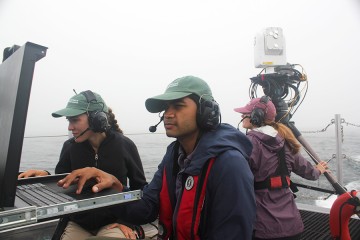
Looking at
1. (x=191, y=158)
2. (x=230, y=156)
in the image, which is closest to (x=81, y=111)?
(x=191, y=158)

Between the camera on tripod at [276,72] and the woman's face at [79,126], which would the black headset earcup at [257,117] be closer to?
the camera on tripod at [276,72]

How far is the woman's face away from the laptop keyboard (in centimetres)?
89

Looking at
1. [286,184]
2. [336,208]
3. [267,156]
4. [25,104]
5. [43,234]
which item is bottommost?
[43,234]

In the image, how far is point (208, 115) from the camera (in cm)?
129

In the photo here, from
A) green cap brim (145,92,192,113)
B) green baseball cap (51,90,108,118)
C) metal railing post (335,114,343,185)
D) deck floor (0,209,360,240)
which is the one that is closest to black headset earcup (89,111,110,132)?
green baseball cap (51,90,108,118)

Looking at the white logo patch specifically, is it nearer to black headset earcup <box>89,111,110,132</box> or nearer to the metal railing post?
black headset earcup <box>89,111,110,132</box>

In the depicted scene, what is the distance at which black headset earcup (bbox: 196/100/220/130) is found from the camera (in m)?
1.29

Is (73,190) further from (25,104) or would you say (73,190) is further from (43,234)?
(43,234)

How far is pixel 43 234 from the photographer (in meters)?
2.52

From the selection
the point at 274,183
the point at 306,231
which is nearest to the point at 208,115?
the point at 274,183

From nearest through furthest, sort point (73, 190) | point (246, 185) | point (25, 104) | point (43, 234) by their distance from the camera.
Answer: point (25, 104) → point (73, 190) → point (246, 185) → point (43, 234)

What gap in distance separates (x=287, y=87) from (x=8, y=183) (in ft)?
8.56

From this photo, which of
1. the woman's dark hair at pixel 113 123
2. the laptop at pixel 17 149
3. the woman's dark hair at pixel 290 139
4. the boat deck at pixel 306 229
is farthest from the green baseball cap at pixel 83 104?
the woman's dark hair at pixel 290 139

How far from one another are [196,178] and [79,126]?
44.3 inches
